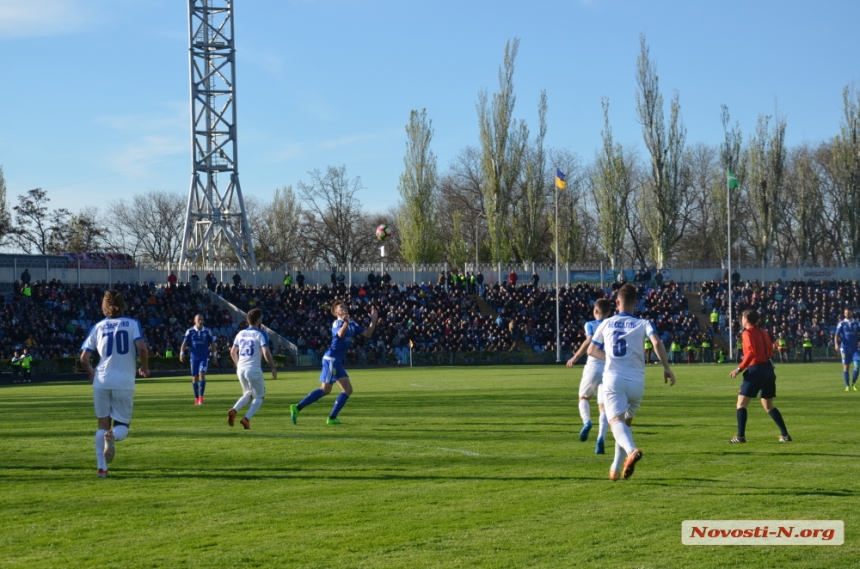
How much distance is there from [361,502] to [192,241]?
215ft

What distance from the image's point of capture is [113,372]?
1077cm

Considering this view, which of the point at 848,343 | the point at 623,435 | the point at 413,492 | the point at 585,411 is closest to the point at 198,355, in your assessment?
the point at 585,411

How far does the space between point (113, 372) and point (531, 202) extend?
68.6 metres

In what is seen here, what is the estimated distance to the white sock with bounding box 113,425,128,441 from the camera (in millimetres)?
10773

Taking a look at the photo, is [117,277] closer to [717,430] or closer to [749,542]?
[717,430]

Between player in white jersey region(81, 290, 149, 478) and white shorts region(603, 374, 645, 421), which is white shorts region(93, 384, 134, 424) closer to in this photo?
player in white jersey region(81, 290, 149, 478)

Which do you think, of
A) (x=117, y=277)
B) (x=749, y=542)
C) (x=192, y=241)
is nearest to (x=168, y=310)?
(x=117, y=277)

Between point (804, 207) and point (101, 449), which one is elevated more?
point (804, 207)

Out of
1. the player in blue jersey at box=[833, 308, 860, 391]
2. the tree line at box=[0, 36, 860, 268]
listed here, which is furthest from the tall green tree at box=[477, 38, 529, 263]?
the player in blue jersey at box=[833, 308, 860, 391]

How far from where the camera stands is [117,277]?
55562 millimetres

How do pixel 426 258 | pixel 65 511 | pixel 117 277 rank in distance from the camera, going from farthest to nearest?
pixel 426 258 < pixel 117 277 < pixel 65 511

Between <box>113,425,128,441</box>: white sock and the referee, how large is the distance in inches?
314

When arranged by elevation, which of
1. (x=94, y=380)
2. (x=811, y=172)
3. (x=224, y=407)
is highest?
(x=811, y=172)

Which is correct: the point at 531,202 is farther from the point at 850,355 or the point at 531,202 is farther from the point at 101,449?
the point at 101,449
